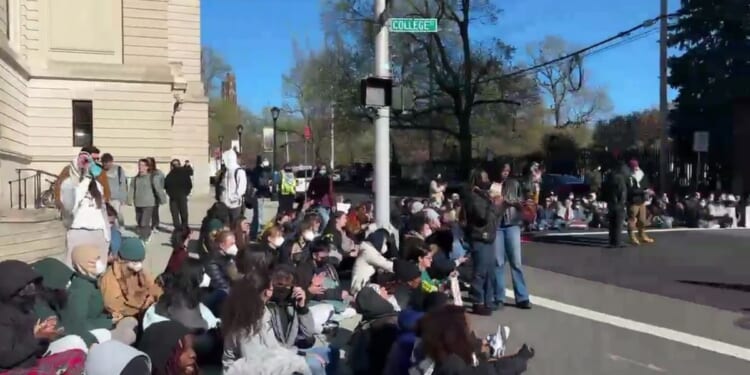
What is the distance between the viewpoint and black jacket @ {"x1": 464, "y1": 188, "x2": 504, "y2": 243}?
9234 millimetres

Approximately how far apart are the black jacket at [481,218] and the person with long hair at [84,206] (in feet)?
13.2

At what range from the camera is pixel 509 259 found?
383 inches

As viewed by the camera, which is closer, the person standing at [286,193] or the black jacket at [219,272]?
the black jacket at [219,272]

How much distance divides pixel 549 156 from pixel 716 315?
33130mm

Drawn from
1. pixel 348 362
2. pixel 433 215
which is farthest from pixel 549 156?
pixel 348 362

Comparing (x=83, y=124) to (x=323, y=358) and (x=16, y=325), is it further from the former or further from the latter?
(x=16, y=325)

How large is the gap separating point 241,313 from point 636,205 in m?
12.5

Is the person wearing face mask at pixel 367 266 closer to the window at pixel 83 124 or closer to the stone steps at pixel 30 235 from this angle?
the stone steps at pixel 30 235

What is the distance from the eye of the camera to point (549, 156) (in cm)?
4203

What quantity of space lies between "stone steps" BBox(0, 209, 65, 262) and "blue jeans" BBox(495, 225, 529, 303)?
315 inches

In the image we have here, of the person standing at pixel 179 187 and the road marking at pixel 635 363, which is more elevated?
the person standing at pixel 179 187

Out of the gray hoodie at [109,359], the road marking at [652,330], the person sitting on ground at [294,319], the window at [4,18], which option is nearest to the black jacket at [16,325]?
the gray hoodie at [109,359]

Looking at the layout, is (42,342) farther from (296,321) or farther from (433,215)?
(433,215)

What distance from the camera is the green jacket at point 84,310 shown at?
6.16 metres
